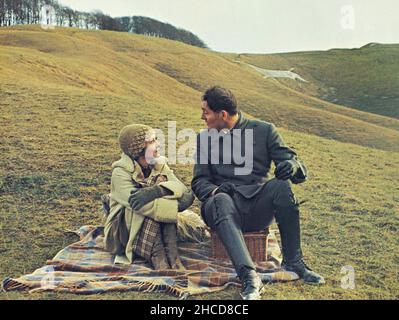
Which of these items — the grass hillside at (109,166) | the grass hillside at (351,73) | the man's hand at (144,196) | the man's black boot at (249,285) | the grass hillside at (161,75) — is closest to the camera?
the man's black boot at (249,285)

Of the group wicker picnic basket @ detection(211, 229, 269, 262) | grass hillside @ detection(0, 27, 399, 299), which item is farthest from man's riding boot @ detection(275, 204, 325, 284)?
wicker picnic basket @ detection(211, 229, 269, 262)

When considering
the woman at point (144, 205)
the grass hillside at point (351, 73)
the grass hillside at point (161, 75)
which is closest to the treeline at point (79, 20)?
the grass hillside at point (161, 75)

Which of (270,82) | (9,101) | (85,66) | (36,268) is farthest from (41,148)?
(270,82)

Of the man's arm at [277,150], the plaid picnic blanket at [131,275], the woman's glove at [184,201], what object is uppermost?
the man's arm at [277,150]

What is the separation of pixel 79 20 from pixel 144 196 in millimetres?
34143

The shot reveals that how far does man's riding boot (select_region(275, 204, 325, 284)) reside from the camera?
19.1 feet

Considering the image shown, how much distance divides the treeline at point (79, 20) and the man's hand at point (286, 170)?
98.8ft

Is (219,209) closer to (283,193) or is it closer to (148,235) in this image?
(283,193)

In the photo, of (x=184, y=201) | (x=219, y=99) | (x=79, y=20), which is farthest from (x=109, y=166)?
(x=79, y=20)

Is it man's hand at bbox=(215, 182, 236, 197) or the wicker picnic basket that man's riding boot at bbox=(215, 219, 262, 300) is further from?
the wicker picnic basket

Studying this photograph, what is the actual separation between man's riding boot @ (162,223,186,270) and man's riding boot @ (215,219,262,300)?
82 centimetres

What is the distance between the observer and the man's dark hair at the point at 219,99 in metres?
6.23

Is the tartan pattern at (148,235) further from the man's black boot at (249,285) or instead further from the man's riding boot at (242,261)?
the man's black boot at (249,285)

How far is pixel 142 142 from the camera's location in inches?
256
